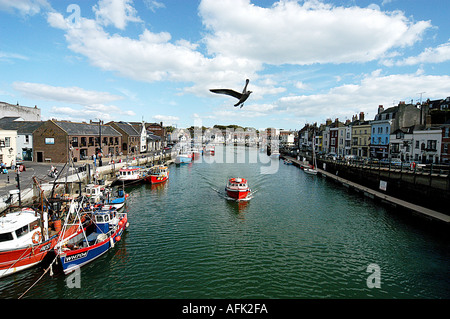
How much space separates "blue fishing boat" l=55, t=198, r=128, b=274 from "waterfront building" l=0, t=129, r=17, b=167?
2909 cm

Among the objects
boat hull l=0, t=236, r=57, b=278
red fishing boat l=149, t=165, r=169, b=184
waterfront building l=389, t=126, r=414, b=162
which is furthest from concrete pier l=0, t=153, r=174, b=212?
waterfront building l=389, t=126, r=414, b=162

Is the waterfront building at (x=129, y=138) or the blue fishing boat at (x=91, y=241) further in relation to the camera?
the waterfront building at (x=129, y=138)

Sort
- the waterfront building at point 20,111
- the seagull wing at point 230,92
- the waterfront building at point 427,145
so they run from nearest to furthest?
the seagull wing at point 230,92 < the waterfront building at point 427,145 < the waterfront building at point 20,111

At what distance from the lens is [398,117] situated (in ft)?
207

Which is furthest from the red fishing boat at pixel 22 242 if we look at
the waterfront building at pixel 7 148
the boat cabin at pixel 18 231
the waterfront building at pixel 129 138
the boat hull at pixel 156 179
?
the waterfront building at pixel 129 138

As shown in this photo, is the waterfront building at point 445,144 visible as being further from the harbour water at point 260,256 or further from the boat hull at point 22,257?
the boat hull at point 22,257

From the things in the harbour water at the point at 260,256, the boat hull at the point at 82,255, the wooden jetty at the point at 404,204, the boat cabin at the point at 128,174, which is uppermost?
the boat cabin at the point at 128,174

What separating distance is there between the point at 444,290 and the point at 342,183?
37.3 m

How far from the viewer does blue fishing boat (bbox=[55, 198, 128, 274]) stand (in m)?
18.2

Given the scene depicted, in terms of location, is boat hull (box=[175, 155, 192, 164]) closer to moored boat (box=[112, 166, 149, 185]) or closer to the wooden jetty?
moored boat (box=[112, 166, 149, 185])

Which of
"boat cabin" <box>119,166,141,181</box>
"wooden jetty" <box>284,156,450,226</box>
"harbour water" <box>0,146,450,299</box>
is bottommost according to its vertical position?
"harbour water" <box>0,146,450,299</box>

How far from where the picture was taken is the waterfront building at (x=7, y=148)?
4316 centimetres

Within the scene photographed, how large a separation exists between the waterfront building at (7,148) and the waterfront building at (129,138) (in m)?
35.1
